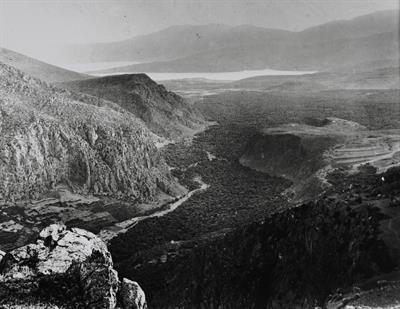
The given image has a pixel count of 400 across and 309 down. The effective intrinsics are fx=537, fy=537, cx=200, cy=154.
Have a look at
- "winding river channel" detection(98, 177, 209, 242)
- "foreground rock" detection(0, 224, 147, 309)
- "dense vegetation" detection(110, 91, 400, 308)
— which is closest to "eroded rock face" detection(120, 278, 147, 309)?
"foreground rock" detection(0, 224, 147, 309)

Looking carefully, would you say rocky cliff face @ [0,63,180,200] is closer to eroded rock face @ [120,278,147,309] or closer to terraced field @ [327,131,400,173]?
terraced field @ [327,131,400,173]

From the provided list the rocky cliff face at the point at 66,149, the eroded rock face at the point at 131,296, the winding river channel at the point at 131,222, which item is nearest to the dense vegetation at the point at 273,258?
the winding river channel at the point at 131,222

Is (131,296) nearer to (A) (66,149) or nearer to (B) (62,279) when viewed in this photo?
(B) (62,279)

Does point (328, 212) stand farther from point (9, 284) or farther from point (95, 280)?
point (9, 284)

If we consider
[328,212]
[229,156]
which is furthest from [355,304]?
[229,156]

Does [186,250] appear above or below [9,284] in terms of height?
below

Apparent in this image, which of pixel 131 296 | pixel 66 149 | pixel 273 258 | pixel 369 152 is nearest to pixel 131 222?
pixel 66 149
